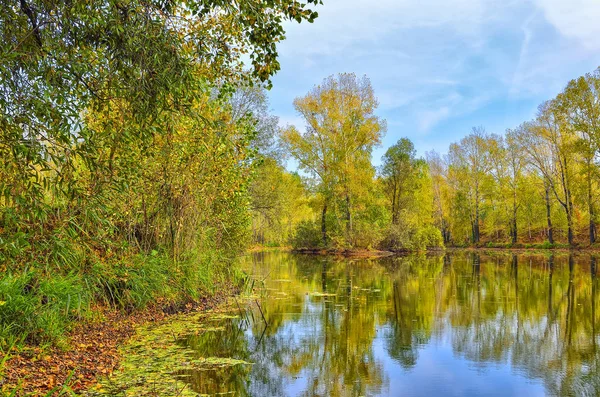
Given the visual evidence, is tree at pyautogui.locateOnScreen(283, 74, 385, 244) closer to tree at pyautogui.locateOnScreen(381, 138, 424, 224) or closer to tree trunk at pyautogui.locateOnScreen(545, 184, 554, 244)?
tree at pyautogui.locateOnScreen(381, 138, 424, 224)

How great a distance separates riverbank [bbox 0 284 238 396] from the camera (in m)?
4.91

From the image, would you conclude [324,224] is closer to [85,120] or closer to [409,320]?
[409,320]

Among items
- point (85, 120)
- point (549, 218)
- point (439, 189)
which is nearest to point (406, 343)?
point (85, 120)

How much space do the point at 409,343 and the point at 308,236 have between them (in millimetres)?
Result: 31785

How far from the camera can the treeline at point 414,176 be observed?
115 ft

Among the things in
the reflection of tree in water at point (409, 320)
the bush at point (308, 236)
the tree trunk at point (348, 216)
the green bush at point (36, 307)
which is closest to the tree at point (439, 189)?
the bush at point (308, 236)

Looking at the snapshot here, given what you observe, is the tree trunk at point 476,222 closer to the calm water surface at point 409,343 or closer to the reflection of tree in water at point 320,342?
the calm water surface at point 409,343

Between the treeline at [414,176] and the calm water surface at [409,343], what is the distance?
17113 millimetres

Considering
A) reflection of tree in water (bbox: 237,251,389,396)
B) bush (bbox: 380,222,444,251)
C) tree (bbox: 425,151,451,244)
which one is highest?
tree (bbox: 425,151,451,244)

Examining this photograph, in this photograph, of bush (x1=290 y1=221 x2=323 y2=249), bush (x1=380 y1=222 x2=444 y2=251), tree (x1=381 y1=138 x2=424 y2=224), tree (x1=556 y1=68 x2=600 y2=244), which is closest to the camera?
tree (x1=556 y1=68 x2=600 y2=244)

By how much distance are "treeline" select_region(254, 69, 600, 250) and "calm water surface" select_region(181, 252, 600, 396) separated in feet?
56.1

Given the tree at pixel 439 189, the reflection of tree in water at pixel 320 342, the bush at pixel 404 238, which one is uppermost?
the tree at pixel 439 189

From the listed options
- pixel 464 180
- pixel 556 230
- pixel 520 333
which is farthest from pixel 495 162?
pixel 520 333

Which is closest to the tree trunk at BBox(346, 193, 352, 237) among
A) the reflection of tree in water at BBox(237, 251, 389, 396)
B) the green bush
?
the reflection of tree in water at BBox(237, 251, 389, 396)
